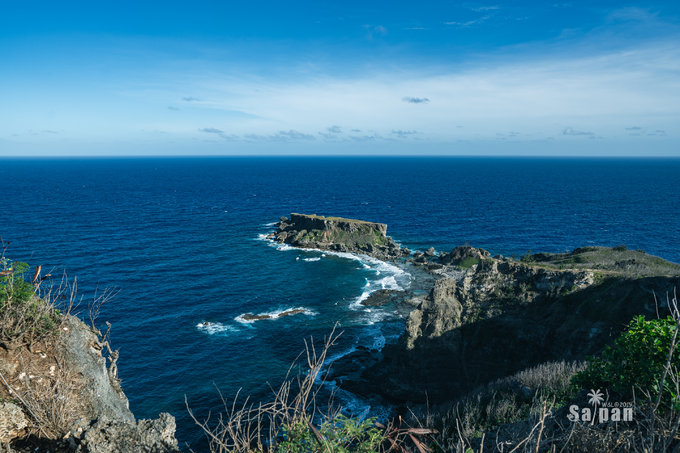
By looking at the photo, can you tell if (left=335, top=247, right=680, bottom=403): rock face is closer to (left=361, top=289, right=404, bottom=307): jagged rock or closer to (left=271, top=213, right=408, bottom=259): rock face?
(left=361, top=289, right=404, bottom=307): jagged rock

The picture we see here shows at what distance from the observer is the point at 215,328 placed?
2277 inches

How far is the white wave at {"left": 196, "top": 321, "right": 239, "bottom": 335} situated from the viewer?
56.8 meters


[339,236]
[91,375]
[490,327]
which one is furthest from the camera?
[339,236]

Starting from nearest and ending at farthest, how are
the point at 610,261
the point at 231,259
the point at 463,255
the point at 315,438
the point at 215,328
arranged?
1. the point at 315,438
2. the point at 215,328
3. the point at 610,261
4. the point at 463,255
5. the point at 231,259

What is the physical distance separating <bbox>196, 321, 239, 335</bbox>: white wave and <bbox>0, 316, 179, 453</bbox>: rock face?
133ft

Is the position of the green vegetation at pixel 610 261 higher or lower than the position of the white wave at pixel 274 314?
higher

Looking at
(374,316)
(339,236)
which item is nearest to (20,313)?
(374,316)

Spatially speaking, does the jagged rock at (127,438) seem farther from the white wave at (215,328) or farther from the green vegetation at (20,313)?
the white wave at (215,328)

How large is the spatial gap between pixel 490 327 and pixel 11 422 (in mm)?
42617

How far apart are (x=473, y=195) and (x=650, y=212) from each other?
7061 cm

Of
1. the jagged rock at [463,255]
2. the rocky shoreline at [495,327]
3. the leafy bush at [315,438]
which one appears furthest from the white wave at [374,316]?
the leafy bush at [315,438]

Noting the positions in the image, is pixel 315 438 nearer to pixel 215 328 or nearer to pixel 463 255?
pixel 215 328

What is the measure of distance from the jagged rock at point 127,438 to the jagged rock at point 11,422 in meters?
2.14

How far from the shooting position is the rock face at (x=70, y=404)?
11836 mm
